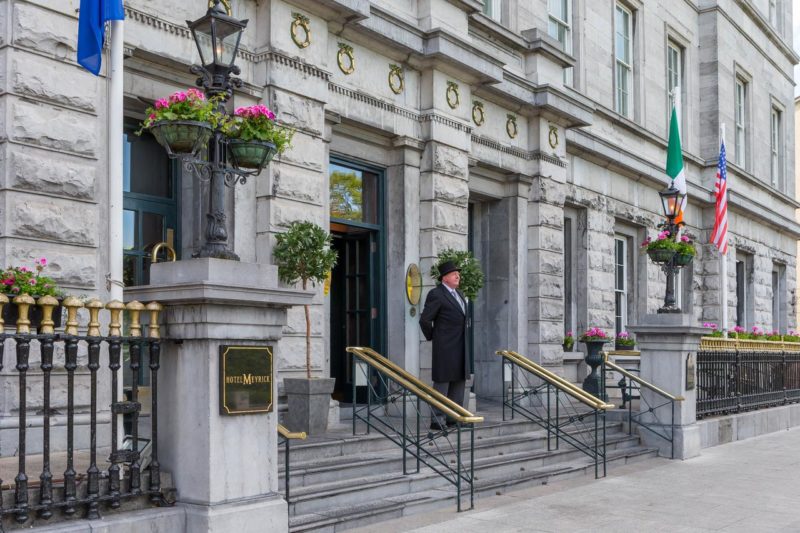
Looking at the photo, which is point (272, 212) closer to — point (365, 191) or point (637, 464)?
point (365, 191)

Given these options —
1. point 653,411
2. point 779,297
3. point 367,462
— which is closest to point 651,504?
point 367,462

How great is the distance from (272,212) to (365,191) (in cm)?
302

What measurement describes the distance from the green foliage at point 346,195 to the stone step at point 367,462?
3.94 m

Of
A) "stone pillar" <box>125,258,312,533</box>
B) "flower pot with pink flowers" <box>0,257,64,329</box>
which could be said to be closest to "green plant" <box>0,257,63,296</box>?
"flower pot with pink flowers" <box>0,257,64,329</box>

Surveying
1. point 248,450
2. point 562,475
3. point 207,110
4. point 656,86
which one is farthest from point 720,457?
point 656,86

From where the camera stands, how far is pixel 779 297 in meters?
32.1

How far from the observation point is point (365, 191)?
13906mm

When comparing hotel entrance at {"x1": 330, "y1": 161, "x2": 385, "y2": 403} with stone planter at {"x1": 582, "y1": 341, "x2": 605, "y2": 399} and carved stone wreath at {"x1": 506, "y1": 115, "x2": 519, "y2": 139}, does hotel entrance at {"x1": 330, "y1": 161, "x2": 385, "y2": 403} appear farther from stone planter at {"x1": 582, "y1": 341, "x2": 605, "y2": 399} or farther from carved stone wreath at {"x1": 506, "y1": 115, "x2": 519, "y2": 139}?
stone planter at {"x1": 582, "y1": 341, "x2": 605, "y2": 399}

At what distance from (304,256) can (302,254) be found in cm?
3

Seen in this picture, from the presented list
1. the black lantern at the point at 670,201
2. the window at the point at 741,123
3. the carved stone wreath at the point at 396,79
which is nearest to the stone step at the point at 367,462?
the black lantern at the point at 670,201

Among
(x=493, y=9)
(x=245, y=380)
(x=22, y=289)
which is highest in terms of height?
(x=493, y=9)

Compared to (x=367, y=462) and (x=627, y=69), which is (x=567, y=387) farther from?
(x=627, y=69)

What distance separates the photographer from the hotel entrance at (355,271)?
1357 cm

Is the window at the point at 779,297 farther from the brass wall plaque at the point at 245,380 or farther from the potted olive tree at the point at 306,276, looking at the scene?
the brass wall plaque at the point at 245,380
